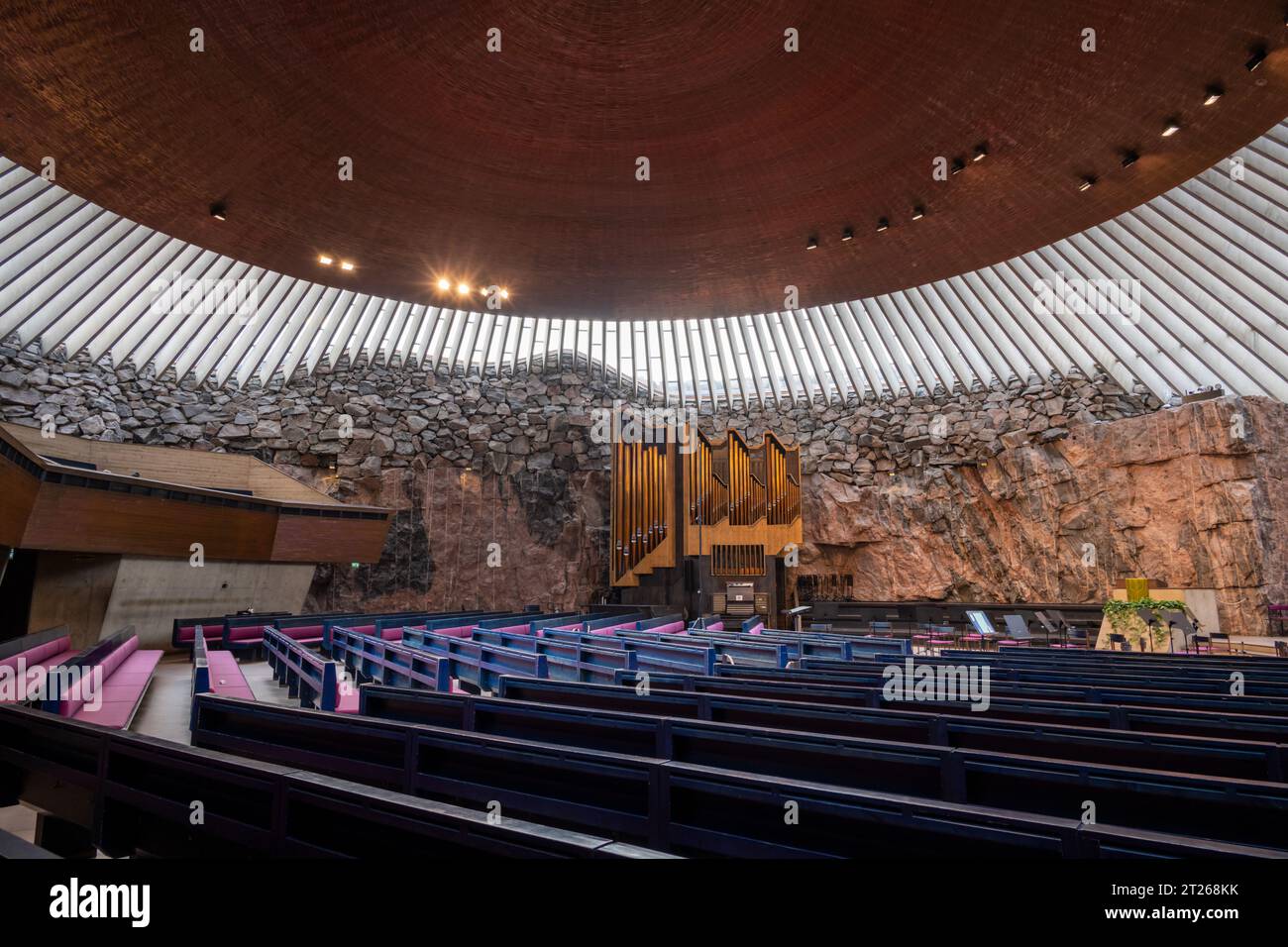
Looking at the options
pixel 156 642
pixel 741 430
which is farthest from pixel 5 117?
pixel 741 430

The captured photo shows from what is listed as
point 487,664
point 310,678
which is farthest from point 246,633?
point 487,664

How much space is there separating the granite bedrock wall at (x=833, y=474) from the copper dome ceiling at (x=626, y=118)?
7.65 meters

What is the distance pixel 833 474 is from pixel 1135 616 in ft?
33.0

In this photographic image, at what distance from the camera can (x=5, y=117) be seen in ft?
23.1

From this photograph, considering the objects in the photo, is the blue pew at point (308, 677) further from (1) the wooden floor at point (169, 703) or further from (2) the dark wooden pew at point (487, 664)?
(2) the dark wooden pew at point (487, 664)

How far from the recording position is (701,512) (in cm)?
1627

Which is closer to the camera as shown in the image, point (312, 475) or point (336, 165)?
point (336, 165)

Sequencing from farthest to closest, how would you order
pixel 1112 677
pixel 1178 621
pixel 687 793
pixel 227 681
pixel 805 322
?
1. pixel 805 322
2. pixel 1178 621
3. pixel 227 681
4. pixel 1112 677
5. pixel 687 793

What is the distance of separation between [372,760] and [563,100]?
7.00 metres

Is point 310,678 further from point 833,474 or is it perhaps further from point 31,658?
point 833,474

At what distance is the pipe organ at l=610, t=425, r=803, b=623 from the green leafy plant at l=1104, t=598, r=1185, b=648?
24.1ft

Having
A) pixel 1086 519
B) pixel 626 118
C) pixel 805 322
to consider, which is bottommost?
pixel 1086 519

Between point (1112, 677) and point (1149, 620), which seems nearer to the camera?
point (1112, 677)

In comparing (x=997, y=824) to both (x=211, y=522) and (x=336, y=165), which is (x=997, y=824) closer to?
(x=336, y=165)
